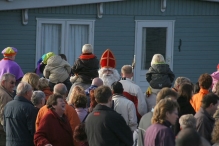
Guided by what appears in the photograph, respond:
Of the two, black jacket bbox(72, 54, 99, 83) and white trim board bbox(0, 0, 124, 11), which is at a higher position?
white trim board bbox(0, 0, 124, 11)

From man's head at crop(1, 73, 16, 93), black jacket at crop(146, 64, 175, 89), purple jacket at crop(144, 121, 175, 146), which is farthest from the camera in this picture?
black jacket at crop(146, 64, 175, 89)

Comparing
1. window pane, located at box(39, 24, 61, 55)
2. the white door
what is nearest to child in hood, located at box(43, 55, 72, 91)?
window pane, located at box(39, 24, 61, 55)

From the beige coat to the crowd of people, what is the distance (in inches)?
0.8

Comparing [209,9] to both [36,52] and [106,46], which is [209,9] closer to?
[106,46]

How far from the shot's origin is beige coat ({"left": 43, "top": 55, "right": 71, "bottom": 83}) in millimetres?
11781

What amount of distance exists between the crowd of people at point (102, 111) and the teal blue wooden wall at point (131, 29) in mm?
4101

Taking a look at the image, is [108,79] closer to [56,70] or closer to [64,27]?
[56,70]

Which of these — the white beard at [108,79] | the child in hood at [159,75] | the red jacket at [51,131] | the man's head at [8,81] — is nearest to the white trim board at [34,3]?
A: the white beard at [108,79]

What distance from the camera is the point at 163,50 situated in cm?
1839

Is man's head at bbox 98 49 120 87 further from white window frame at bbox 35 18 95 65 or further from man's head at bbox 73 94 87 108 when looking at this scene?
white window frame at bbox 35 18 95 65

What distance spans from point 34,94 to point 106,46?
27.6 ft

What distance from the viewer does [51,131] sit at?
25.5 feet

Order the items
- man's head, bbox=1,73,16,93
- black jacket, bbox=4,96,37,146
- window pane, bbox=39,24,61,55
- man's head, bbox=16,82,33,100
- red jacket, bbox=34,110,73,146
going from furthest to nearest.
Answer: window pane, bbox=39,24,61,55, man's head, bbox=1,73,16,93, man's head, bbox=16,82,33,100, black jacket, bbox=4,96,37,146, red jacket, bbox=34,110,73,146

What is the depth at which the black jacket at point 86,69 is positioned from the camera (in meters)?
11.6
